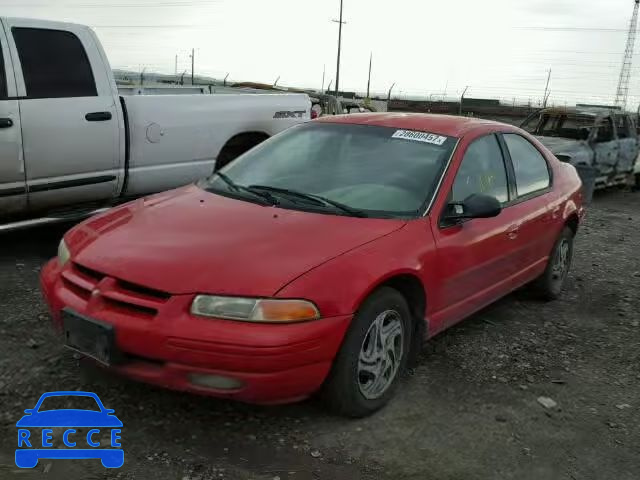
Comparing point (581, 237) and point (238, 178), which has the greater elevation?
point (238, 178)

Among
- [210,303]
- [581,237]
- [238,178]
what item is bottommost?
[581,237]

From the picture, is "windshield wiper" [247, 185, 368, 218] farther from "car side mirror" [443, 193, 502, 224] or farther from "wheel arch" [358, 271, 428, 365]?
"car side mirror" [443, 193, 502, 224]

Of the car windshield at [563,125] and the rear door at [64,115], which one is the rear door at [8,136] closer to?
the rear door at [64,115]

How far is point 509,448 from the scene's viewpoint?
122 inches

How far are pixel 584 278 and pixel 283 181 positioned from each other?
3672 millimetres

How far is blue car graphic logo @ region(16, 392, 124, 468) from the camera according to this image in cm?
279

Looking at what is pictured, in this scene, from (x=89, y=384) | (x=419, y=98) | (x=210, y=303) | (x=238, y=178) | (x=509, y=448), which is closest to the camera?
(x=210, y=303)

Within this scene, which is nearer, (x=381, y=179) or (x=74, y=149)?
(x=381, y=179)

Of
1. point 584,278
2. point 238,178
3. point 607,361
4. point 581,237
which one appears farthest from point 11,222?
point 581,237

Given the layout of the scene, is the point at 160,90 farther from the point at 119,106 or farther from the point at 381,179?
the point at 381,179

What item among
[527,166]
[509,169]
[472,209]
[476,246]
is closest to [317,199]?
[472,209]

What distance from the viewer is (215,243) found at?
3107 mm

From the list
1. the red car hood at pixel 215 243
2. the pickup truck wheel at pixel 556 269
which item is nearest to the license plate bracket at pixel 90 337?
the red car hood at pixel 215 243

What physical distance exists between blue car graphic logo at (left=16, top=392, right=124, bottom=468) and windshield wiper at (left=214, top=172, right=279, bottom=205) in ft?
4.55
